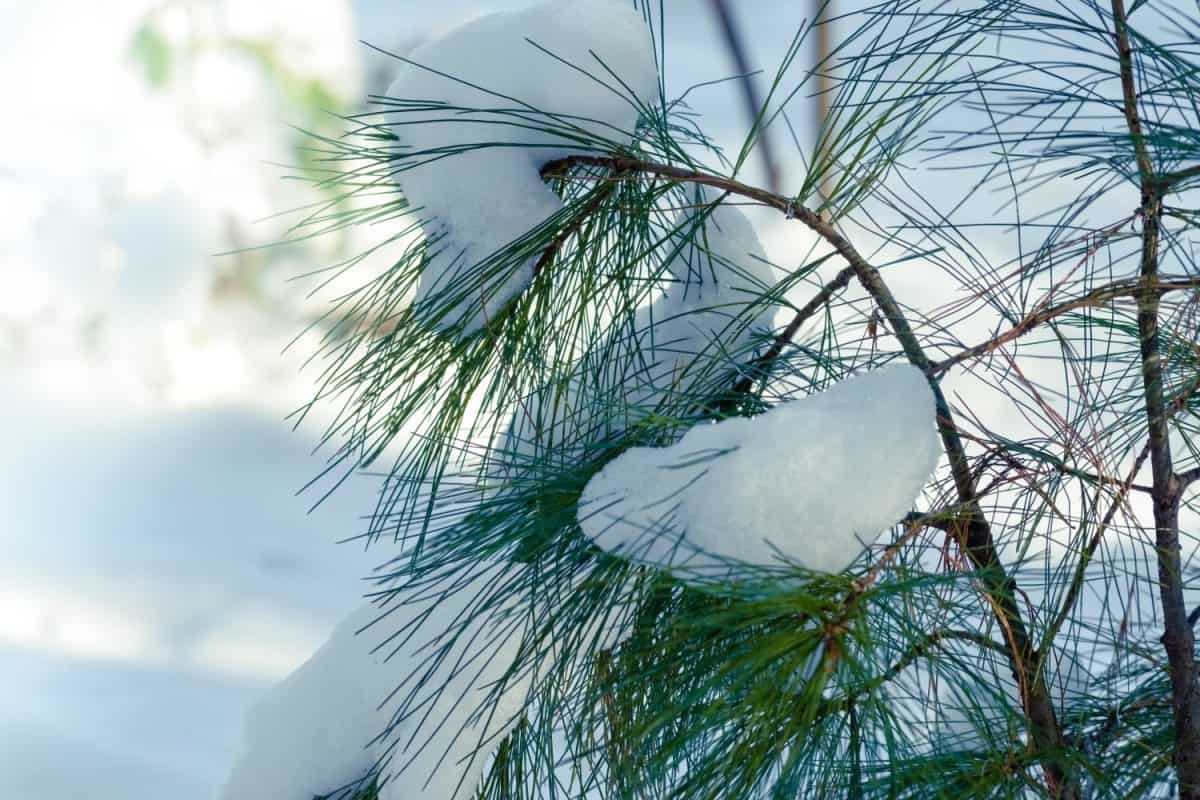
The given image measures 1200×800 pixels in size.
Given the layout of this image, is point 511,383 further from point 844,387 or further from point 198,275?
point 198,275

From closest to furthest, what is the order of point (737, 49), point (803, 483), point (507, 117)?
1. point (803, 483)
2. point (507, 117)
3. point (737, 49)

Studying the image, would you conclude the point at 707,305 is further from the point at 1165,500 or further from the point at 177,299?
the point at 177,299

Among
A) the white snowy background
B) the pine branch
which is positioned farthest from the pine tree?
the white snowy background

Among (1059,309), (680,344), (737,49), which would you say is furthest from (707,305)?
(737,49)

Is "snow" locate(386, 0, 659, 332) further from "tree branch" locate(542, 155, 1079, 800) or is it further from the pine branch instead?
the pine branch

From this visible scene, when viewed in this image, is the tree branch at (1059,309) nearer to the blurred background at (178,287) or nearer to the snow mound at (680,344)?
the snow mound at (680,344)

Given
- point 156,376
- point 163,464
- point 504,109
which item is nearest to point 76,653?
point 163,464
